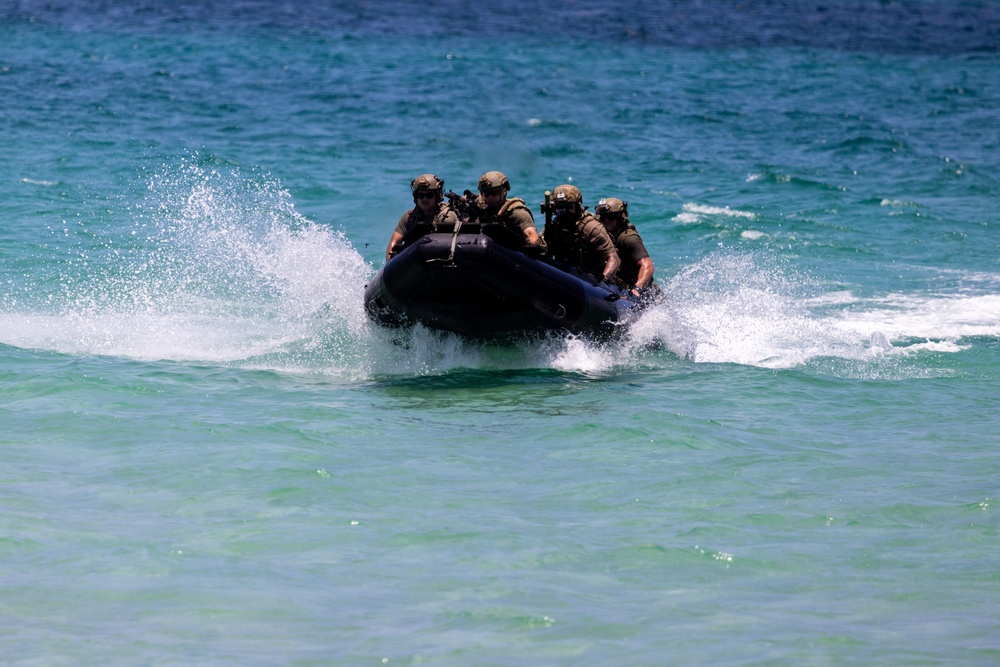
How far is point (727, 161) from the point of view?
22.9 meters

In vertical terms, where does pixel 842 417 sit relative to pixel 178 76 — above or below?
below

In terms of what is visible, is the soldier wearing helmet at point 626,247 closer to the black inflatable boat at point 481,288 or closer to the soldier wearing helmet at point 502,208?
the black inflatable boat at point 481,288

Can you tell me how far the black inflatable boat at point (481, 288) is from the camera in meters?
9.91

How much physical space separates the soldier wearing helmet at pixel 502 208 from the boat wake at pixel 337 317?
0.87 m

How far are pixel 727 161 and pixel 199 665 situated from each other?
18.9 meters

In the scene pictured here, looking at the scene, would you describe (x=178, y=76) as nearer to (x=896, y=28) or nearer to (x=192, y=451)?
(x=192, y=451)

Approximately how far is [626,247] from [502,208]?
1319 mm

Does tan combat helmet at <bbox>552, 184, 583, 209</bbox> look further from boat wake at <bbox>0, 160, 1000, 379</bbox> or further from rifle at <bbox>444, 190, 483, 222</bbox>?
boat wake at <bbox>0, 160, 1000, 379</bbox>

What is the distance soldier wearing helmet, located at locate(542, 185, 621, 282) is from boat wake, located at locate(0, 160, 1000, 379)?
559mm

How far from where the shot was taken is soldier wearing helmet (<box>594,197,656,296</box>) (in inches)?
451

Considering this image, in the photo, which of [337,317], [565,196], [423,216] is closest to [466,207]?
[423,216]

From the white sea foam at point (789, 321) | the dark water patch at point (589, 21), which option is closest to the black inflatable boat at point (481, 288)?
the white sea foam at point (789, 321)

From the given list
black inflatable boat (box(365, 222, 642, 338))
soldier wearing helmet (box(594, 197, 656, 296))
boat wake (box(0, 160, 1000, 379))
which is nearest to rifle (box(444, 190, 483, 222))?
black inflatable boat (box(365, 222, 642, 338))

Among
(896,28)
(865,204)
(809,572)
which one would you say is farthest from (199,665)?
(896,28)
